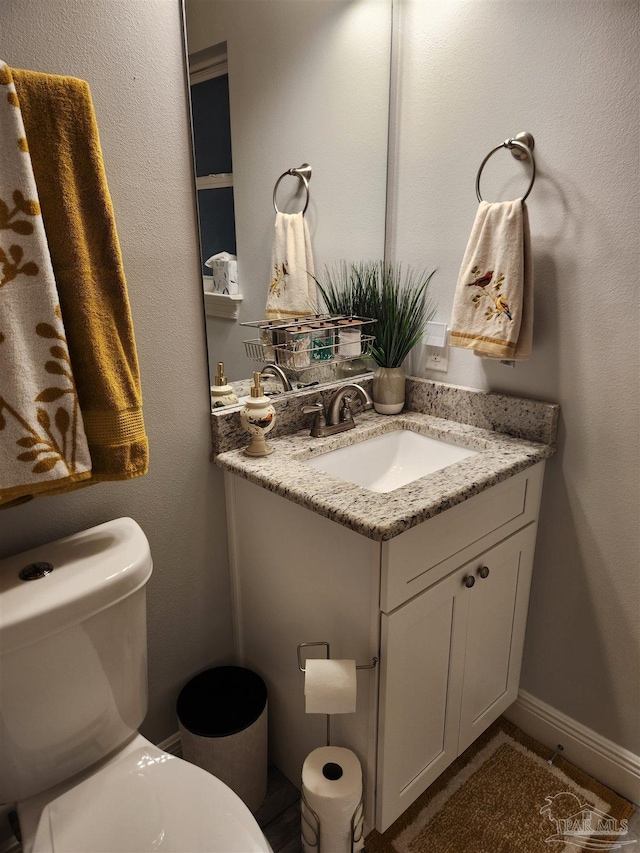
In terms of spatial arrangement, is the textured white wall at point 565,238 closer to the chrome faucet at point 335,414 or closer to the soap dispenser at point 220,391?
the chrome faucet at point 335,414

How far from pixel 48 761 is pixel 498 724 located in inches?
49.1

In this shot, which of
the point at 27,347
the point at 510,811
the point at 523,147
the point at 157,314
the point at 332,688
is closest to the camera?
the point at 27,347

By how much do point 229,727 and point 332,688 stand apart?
17.9 inches

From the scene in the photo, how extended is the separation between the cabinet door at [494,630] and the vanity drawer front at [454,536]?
0.05 meters

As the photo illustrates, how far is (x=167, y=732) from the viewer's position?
1.48 m

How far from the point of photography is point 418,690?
126cm

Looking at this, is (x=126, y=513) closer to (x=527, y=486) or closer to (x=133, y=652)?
(x=133, y=652)

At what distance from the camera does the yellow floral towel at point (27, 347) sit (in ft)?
2.79

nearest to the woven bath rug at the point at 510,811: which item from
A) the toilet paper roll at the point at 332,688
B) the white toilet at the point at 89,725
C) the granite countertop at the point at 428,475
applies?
the toilet paper roll at the point at 332,688

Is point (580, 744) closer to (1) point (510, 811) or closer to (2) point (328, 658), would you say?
(1) point (510, 811)

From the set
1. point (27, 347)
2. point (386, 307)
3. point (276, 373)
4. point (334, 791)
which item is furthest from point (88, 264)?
point (334, 791)

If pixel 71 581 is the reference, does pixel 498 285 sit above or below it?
above

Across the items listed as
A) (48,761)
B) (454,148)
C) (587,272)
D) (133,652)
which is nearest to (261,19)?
(454,148)

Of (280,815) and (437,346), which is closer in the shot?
(280,815)
